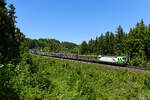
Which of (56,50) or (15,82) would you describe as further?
(56,50)

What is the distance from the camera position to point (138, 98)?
9367 millimetres

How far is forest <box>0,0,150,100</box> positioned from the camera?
25.5ft

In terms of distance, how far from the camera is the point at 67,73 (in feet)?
55.3

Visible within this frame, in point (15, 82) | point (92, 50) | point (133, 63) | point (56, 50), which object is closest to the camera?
point (15, 82)

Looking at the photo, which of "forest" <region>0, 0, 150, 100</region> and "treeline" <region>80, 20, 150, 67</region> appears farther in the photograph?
"treeline" <region>80, 20, 150, 67</region>

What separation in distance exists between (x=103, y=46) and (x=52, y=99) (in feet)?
216

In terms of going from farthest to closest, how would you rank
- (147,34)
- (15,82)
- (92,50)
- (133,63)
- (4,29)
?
1. (92,50)
2. (147,34)
3. (133,63)
4. (4,29)
5. (15,82)

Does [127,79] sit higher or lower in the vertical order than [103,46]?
lower

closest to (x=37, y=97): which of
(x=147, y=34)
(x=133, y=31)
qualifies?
(x=147, y=34)

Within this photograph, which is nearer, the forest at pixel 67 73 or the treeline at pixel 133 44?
the forest at pixel 67 73

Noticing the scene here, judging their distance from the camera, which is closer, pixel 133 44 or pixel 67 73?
pixel 67 73

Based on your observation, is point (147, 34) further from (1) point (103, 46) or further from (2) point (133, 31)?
(1) point (103, 46)

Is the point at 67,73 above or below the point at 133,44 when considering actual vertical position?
below

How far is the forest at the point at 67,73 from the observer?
7.77 meters
